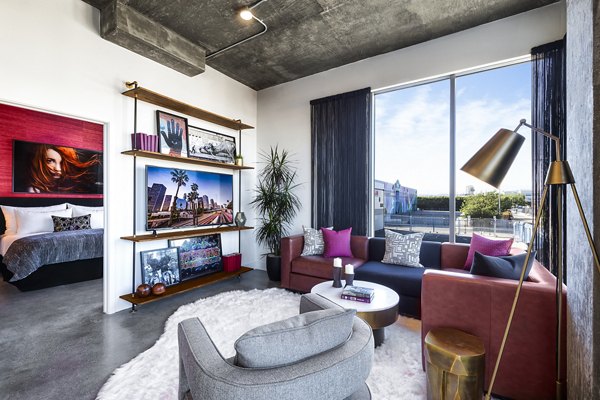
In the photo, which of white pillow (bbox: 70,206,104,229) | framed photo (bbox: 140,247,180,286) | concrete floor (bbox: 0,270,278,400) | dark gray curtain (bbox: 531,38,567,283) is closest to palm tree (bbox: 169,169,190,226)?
framed photo (bbox: 140,247,180,286)

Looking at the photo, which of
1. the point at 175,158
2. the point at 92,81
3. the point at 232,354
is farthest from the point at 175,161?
the point at 232,354

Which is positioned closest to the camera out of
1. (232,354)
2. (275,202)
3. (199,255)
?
(232,354)

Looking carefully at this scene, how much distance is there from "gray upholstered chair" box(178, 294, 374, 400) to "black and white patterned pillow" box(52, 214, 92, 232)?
5273 mm

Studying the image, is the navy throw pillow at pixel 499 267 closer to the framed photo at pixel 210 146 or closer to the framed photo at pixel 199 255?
the framed photo at pixel 199 255

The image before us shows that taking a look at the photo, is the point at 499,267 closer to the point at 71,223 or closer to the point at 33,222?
the point at 71,223

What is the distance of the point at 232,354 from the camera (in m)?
2.32

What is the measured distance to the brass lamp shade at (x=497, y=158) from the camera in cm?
142

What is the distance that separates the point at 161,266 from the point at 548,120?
476cm

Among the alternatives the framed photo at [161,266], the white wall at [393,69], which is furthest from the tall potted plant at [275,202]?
the framed photo at [161,266]

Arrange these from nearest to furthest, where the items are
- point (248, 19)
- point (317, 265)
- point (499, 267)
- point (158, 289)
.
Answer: point (499, 267) < point (248, 19) < point (158, 289) < point (317, 265)

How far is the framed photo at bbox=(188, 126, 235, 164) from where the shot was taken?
4137mm

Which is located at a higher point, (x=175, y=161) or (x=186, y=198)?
(x=175, y=161)

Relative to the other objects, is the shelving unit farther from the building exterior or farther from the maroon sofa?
the maroon sofa

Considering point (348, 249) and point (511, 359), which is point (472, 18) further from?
point (511, 359)
